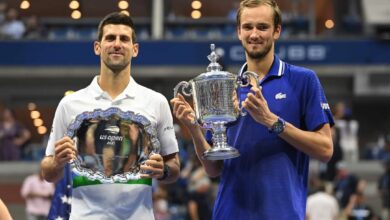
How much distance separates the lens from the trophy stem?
175 inches

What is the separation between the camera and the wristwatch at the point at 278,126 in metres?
4.38

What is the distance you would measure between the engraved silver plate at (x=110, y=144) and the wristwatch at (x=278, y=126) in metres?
0.82

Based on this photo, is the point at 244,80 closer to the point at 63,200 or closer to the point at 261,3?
the point at 261,3

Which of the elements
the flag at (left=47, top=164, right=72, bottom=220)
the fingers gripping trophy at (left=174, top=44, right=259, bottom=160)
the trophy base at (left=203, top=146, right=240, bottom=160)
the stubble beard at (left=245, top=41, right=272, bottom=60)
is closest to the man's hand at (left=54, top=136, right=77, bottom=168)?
the fingers gripping trophy at (left=174, top=44, right=259, bottom=160)

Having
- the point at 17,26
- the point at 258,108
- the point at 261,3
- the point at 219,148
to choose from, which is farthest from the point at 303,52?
the point at 258,108

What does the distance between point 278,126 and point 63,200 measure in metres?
2.37

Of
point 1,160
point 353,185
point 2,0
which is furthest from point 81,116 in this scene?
point 2,0

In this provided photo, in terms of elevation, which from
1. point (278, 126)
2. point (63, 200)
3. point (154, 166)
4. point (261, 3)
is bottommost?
point (63, 200)

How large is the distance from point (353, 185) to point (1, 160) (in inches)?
298

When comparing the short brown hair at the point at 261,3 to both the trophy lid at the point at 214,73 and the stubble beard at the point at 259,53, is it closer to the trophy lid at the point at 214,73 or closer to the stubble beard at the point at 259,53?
the stubble beard at the point at 259,53

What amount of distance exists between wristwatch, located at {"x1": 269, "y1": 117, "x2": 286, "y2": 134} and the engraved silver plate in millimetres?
822

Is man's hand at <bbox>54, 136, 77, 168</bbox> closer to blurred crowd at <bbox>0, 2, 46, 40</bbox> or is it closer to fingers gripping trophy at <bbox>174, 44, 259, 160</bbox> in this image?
fingers gripping trophy at <bbox>174, 44, 259, 160</bbox>

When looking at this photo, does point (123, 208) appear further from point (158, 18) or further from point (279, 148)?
point (158, 18)

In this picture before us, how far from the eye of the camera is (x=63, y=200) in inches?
249
